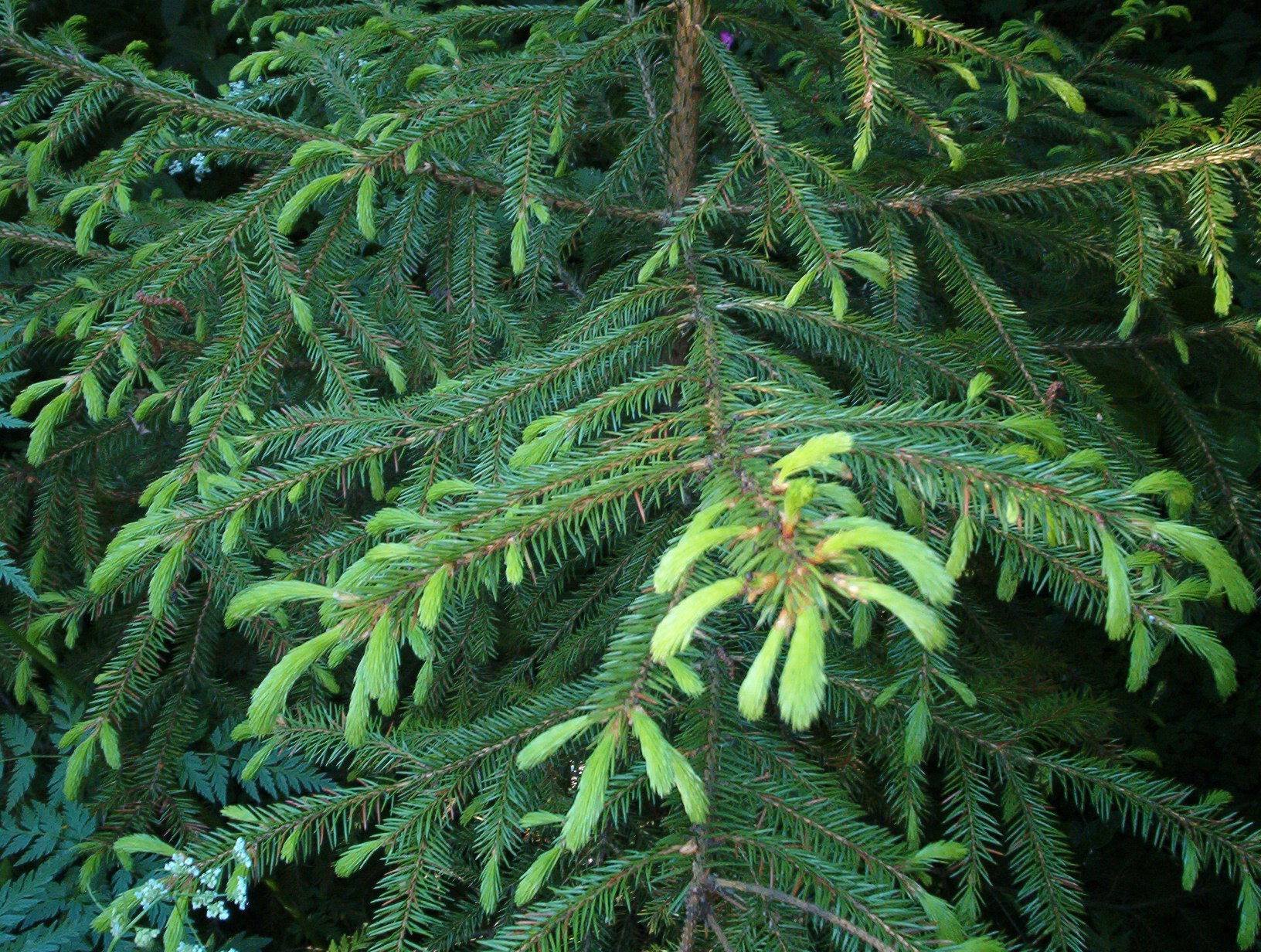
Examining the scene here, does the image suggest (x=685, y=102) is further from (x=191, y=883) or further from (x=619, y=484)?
(x=191, y=883)

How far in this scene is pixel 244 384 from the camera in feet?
5.07

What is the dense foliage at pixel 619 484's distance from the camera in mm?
1023

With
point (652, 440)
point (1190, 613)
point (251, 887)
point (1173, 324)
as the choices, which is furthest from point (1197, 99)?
point (251, 887)

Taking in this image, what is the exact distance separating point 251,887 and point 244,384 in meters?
1.54

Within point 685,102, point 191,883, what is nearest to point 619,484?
point 191,883

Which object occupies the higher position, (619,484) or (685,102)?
(685,102)

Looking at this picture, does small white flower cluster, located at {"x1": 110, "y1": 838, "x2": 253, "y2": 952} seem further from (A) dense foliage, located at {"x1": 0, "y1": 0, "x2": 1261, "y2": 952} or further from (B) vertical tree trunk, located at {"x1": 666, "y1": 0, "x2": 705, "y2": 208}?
(B) vertical tree trunk, located at {"x1": 666, "y1": 0, "x2": 705, "y2": 208}

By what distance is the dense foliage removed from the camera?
102cm

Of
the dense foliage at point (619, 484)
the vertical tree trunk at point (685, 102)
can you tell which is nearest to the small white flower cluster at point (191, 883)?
the dense foliage at point (619, 484)

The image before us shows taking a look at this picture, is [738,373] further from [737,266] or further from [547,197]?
[547,197]

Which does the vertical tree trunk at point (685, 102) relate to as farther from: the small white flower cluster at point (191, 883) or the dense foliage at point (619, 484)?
the small white flower cluster at point (191, 883)

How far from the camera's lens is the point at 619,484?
3.35 feet

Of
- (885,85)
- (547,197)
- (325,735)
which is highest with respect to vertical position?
(885,85)


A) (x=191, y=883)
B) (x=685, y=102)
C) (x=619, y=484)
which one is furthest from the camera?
(x=685, y=102)
